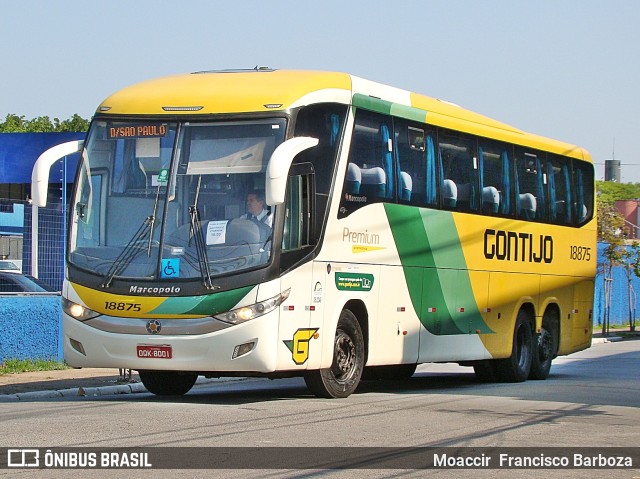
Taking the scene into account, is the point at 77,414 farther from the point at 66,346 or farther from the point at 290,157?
the point at 290,157

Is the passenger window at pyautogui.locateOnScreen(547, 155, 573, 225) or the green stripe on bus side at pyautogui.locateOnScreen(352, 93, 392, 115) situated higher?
the green stripe on bus side at pyautogui.locateOnScreen(352, 93, 392, 115)

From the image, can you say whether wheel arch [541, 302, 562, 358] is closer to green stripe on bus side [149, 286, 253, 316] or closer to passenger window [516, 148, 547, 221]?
passenger window [516, 148, 547, 221]

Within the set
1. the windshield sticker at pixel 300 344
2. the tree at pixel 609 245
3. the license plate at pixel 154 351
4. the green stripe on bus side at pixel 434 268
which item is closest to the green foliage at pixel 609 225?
the tree at pixel 609 245

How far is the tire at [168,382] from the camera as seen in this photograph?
16.5 metres

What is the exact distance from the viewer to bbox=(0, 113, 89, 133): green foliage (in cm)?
7888

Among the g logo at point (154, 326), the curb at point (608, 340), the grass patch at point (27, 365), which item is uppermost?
the g logo at point (154, 326)

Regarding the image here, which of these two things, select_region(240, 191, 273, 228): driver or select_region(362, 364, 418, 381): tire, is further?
select_region(362, 364, 418, 381): tire

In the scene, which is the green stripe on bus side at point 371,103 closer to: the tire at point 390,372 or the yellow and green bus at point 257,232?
the yellow and green bus at point 257,232

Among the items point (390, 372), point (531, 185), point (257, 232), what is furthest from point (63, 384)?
point (531, 185)

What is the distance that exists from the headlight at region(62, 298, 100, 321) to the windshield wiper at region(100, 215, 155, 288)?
37 cm

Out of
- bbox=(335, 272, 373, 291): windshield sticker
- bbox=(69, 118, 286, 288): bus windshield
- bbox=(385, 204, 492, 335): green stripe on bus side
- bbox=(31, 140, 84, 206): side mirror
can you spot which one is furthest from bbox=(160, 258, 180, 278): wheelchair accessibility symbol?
bbox=(385, 204, 492, 335): green stripe on bus side

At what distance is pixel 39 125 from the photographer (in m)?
83.6

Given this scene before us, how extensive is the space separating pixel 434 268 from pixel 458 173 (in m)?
1.72

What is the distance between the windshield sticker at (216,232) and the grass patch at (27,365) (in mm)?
7116
